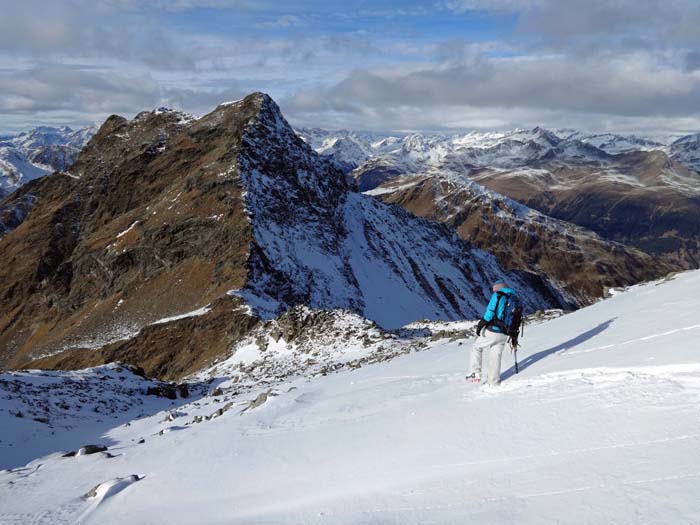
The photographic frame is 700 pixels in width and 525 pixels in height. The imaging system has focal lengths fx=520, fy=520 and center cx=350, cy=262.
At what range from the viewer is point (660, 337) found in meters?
10.2

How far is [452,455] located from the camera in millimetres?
7500

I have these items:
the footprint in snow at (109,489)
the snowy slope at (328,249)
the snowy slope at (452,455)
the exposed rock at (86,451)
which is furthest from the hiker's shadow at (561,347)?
the snowy slope at (328,249)

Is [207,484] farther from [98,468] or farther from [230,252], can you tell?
[230,252]

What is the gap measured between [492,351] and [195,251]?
190ft

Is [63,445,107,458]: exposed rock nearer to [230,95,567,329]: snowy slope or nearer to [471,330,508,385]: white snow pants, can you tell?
[471,330,508,385]: white snow pants

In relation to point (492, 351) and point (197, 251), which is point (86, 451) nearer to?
point (492, 351)

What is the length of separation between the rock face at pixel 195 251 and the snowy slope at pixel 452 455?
107 ft

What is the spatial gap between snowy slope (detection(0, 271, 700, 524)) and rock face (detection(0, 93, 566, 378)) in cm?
3275

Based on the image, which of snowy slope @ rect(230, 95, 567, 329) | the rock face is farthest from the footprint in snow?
snowy slope @ rect(230, 95, 567, 329)

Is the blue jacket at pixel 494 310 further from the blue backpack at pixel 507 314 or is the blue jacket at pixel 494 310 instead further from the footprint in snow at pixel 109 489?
the footprint in snow at pixel 109 489

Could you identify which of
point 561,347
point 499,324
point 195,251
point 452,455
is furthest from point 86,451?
point 195,251

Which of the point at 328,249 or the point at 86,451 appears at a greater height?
the point at 86,451

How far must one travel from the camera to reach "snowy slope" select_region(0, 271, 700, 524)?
5.72m

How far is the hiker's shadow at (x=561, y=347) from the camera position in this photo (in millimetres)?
11227
